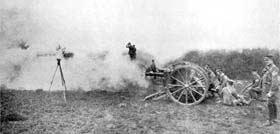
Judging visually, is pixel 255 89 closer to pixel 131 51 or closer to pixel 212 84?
pixel 212 84

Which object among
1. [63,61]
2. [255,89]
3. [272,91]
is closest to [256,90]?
[255,89]

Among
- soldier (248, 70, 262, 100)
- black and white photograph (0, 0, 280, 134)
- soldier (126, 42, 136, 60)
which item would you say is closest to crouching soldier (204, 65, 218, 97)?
black and white photograph (0, 0, 280, 134)

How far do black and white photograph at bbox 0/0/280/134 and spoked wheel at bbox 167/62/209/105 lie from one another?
0.08 feet

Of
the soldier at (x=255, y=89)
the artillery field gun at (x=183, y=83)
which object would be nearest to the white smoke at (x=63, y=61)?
the artillery field gun at (x=183, y=83)

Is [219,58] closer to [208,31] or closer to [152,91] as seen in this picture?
[208,31]

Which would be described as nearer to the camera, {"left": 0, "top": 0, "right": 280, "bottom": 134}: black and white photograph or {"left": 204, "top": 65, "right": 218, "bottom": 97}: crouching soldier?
{"left": 0, "top": 0, "right": 280, "bottom": 134}: black and white photograph

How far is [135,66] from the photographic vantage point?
661 cm

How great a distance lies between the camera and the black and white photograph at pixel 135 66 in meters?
5.13

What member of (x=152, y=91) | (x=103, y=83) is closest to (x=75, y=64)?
(x=103, y=83)

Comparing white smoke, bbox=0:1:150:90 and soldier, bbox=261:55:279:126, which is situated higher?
white smoke, bbox=0:1:150:90

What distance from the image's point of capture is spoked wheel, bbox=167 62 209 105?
572cm

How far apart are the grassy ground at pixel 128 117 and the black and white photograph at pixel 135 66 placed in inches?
Answer: 0.8

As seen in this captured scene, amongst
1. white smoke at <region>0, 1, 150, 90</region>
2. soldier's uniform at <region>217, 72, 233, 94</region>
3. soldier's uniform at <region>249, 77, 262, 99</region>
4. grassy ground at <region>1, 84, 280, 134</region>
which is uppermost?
white smoke at <region>0, 1, 150, 90</region>

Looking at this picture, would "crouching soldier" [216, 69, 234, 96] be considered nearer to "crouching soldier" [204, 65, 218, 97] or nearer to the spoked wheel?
"crouching soldier" [204, 65, 218, 97]
